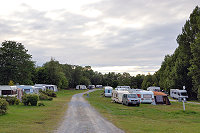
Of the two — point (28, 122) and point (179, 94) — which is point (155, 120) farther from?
point (179, 94)

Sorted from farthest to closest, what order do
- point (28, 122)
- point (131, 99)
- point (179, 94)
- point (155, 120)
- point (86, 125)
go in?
point (179, 94), point (131, 99), point (155, 120), point (28, 122), point (86, 125)

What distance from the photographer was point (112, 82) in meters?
142

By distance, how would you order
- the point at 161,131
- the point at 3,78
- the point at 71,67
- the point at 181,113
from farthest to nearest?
the point at 71,67 → the point at 3,78 → the point at 181,113 → the point at 161,131

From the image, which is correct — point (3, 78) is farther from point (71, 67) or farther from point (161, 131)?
point (71, 67)

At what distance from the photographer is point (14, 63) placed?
5809cm

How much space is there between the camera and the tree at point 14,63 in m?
57.6

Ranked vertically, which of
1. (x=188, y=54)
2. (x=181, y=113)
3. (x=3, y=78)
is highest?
(x=188, y=54)

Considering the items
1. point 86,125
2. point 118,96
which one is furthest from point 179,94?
point 86,125

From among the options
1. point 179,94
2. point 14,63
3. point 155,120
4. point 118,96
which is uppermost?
point 14,63

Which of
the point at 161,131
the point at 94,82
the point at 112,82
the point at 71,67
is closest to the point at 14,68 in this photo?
the point at 161,131

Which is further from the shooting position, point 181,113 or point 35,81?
point 35,81

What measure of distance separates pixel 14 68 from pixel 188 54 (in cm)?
4184

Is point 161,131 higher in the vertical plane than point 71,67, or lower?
lower

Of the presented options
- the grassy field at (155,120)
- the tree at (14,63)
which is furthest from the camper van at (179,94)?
the tree at (14,63)
